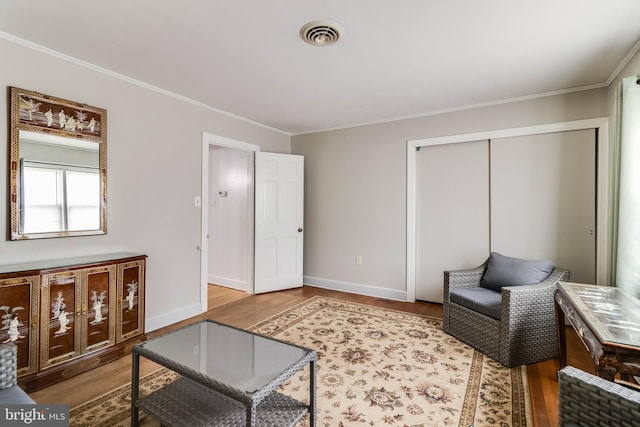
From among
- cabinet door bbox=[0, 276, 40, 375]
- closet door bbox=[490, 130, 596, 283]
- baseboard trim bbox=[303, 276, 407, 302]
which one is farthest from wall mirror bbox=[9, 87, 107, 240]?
closet door bbox=[490, 130, 596, 283]

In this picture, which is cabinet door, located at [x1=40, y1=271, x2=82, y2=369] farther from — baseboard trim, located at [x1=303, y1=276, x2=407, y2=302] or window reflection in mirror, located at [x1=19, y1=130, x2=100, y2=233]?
baseboard trim, located at [x1=303, y1=276, x2=407, y2=302]

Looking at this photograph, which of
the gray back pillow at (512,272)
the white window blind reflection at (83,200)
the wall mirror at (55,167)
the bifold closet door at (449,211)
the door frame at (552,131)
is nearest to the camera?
the wall mirror at (55,167)

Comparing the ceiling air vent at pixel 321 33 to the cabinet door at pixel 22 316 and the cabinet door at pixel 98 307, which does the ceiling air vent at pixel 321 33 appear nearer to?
the cabinet door at pixel 98 307

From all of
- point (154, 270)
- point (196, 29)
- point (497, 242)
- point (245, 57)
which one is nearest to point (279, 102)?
point (245, 57)

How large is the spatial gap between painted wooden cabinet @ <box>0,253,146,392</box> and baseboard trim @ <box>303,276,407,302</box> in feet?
8.46

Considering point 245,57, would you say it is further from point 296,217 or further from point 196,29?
point 296,217

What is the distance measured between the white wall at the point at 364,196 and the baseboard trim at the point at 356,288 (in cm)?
1

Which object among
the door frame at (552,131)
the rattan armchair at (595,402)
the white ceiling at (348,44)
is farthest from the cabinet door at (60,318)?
the door frame at (552,131)

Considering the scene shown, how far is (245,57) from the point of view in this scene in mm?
2455

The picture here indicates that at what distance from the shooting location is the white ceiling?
6.12 feet

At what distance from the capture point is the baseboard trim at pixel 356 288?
4.13 m

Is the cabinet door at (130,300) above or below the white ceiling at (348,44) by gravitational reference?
below

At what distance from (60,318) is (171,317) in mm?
1149

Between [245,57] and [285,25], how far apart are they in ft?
1.83
